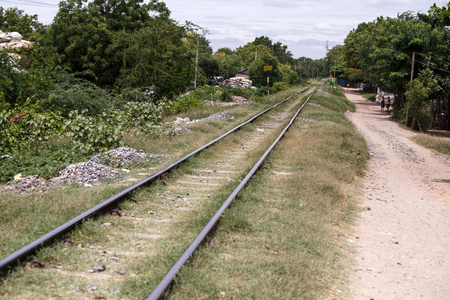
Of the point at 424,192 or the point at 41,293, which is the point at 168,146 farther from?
the point at 41,293

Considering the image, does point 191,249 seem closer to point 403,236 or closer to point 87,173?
point 403,236

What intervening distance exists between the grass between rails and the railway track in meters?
0.24

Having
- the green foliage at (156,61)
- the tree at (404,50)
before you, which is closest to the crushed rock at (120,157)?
the green foliage at (156,61)

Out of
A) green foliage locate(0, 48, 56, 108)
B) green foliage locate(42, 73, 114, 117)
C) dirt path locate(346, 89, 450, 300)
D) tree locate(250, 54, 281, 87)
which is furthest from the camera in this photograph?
tree locate(250, 54, 281, 87)

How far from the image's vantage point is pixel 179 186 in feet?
26.5

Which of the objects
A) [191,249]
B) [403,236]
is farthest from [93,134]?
[403,236]

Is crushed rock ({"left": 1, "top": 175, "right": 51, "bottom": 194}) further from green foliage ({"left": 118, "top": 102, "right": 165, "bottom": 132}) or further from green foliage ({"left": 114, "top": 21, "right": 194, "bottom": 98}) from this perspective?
green foliage ({"left": 114, "top": 21, "right": 194, "bottom": 98})

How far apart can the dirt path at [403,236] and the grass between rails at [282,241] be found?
281mm

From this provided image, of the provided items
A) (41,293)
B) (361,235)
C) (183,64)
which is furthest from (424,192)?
(183,64)

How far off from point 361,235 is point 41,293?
4528 millimetres

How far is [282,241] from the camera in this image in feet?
18.4

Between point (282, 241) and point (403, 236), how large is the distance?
7.40 ft

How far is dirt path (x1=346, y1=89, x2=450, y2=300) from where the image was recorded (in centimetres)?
493

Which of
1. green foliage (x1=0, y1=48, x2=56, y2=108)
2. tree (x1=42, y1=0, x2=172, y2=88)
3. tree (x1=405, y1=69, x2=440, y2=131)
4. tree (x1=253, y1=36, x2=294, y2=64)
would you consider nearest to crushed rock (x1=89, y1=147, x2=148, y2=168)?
green foliage (x1=0, y1=48, x2=56, y2=108)
